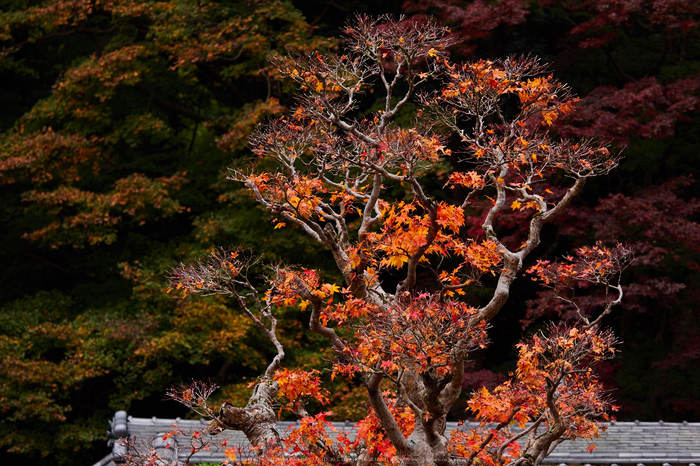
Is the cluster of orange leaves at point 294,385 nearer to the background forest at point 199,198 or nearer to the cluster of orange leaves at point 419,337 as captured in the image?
the cluster of orange leaves at point 419,337

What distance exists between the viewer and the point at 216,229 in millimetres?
11383

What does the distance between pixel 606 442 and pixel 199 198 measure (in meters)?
7.72

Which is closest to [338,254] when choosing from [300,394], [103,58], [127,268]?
[300,394]

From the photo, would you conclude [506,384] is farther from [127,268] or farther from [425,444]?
[127,268]

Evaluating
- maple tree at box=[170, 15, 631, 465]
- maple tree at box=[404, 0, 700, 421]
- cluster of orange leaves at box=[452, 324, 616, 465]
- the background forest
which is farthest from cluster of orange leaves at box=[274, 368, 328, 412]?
maple tree at box=[404, 0, 700, 421]

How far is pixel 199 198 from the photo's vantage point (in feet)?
41.6

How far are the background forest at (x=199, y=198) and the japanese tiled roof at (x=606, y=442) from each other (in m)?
1.77

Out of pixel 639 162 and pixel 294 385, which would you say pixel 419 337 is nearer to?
pixel 294 385

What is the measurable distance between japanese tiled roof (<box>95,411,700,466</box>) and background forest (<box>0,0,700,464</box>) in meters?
1.77

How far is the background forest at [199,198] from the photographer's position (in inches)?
411

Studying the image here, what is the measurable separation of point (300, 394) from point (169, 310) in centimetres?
623

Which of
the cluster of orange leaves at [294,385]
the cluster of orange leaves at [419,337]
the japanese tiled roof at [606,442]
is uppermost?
the cluster of orange leaves at [419,337]

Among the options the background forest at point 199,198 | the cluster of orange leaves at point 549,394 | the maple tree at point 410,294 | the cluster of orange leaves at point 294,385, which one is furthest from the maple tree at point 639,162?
the cluster of orange leaves at point 294,385

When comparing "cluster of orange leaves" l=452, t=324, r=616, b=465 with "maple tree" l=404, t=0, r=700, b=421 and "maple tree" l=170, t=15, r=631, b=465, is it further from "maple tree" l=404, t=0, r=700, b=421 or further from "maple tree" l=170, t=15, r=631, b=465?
"maple tree" l=404, t=0, r=700, b=421
